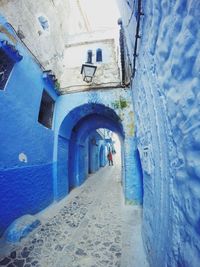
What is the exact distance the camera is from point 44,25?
22.1 ft

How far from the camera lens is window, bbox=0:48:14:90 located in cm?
426

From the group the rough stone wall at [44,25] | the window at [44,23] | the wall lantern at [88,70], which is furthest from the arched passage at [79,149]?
the window at [44,23]

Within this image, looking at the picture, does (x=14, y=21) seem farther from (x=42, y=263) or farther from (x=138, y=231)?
(x=138, y=231)

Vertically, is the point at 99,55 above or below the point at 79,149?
above

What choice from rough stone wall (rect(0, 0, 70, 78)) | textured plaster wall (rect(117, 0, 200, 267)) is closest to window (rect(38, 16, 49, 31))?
rough stone wall (rect(0, 0, 70, 78))

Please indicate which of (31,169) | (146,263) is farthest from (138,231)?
(31,169)

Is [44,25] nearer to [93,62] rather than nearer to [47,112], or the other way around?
[93,62]

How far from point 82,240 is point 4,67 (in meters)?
4.49

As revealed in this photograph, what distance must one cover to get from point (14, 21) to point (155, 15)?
484 centimetres

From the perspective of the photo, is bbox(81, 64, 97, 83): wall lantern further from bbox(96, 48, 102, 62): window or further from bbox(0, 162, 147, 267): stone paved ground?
bbox(0, 162, 147, 267): stone paved ground

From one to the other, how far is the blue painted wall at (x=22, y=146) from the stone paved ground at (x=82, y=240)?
740 millimetres

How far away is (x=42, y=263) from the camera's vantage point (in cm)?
305

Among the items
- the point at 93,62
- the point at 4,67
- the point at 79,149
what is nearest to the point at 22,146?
the point at 4,67

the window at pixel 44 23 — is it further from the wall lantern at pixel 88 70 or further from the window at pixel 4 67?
the window at pixel 4 67
